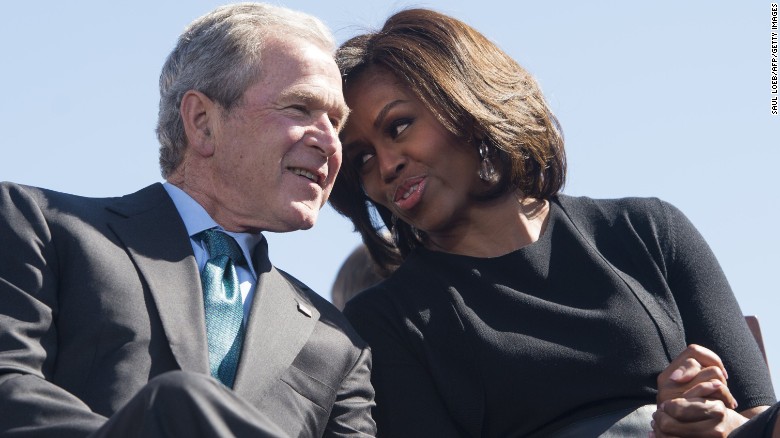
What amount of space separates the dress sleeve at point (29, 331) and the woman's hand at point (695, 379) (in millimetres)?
1859

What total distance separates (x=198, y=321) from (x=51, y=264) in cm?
46

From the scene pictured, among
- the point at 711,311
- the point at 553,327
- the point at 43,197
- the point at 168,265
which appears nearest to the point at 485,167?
the point at 553,327

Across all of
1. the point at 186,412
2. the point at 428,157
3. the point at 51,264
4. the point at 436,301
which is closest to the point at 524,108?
the point at 428,157

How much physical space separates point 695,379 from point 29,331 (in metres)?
2.02

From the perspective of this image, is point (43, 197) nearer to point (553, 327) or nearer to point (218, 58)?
point (218, 58)

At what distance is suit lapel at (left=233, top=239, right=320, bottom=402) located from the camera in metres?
4.28

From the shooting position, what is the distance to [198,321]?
13.9 feet

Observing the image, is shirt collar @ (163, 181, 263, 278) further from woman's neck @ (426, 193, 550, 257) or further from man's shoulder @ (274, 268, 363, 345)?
woman's neck @ (426, 193, 550, 257)

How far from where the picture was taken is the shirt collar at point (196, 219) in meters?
4.67

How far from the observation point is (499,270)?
520cm

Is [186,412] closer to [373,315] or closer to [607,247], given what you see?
[373,315]

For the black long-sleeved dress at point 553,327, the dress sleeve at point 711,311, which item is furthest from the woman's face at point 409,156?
the dress sleeve at point 711,311

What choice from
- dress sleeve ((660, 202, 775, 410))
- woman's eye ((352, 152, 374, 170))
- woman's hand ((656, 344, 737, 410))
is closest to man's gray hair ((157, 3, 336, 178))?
woman's eye ((352, 152, 374, 170))

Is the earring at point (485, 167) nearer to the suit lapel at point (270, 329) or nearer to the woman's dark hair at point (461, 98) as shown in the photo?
the woman's dark hair at point (461, 98)
